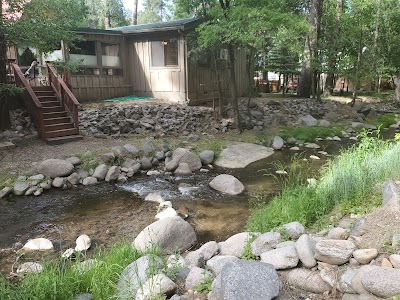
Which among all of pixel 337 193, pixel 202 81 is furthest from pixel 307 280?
pixel 202 81

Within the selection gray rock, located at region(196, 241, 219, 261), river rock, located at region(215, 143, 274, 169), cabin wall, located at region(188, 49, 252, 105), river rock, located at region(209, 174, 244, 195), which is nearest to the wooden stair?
river rock, located at region(215, 143, 274, 169)

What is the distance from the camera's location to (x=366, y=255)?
2648 mm

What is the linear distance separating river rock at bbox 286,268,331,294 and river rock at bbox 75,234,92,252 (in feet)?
9.19

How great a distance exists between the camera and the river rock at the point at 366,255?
2.63m

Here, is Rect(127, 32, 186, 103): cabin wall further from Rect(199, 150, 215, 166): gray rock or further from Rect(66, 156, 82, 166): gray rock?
Rect(66, 156, 82, 166): gray rock

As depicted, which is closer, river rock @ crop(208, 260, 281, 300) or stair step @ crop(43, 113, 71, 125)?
river rock @ crop(208, 260, 281, 300)

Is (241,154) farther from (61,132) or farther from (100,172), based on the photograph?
(61,132)

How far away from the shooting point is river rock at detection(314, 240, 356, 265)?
2729 mm

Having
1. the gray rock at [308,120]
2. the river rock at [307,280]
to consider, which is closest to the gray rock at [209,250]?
the river rock at [307,280]

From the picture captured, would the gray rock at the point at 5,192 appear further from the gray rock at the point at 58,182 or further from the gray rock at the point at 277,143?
the gray rock at the point at 277,143

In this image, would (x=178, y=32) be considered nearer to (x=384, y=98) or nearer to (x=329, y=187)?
(x=329, y=187)

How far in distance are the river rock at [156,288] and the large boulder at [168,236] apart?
1.18 metres

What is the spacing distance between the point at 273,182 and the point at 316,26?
33.4 ft

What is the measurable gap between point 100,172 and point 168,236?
346 cm
